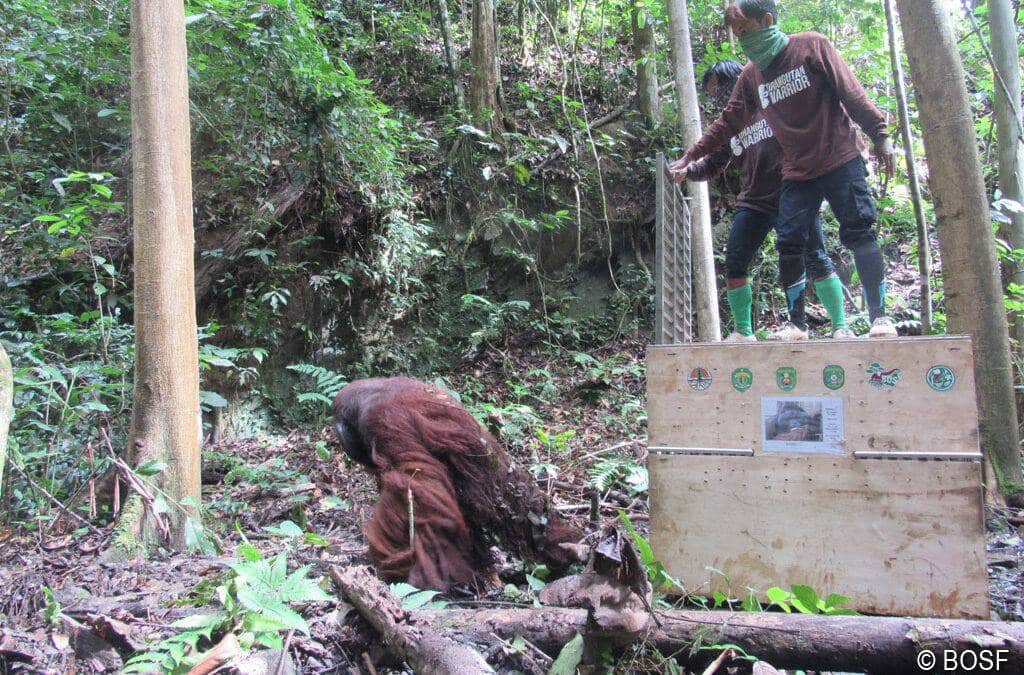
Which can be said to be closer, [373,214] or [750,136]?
[750,136]

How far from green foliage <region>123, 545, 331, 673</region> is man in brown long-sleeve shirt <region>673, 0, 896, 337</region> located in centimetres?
273

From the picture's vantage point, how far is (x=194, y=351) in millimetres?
3336

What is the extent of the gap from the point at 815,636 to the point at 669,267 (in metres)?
2.15

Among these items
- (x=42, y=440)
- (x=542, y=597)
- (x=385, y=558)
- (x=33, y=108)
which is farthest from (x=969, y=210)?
(x=33, y=108)

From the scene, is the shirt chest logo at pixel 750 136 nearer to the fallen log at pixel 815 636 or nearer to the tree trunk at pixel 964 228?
the tree trunk at pixel 964 228

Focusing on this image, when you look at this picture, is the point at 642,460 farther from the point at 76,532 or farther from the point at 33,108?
the point at 33,108

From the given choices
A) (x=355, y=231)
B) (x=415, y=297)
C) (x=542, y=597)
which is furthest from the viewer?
(x=415, y=297)

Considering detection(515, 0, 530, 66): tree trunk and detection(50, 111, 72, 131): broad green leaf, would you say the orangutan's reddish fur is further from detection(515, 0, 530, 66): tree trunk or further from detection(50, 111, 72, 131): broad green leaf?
detection(515, 0, 530, 66): tree trunk

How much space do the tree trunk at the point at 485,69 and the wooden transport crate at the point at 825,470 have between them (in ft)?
22.1

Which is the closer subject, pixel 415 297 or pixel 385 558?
pixel 385 558

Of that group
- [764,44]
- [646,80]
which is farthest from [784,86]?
[646,80]

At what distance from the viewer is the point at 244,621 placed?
1.57m

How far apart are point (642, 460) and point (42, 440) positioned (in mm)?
3948

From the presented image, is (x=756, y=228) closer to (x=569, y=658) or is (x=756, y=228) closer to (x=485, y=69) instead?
(x=569, y=658)
